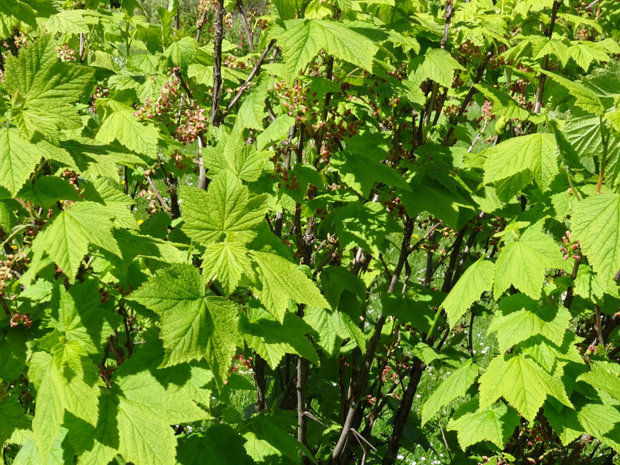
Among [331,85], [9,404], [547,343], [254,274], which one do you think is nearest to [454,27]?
A: [331,85]

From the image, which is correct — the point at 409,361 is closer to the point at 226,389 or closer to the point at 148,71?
the point at 226,389

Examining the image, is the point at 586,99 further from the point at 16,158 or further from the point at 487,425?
the point at 16,158

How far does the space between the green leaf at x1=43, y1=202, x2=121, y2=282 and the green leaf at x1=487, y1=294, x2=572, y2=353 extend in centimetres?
154

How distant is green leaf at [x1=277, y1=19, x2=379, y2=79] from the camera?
1958mm

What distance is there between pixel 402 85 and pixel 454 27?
42 centimetres

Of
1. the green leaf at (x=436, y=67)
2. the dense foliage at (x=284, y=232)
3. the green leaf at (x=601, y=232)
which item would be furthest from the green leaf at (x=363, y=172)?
the green leaf at (x=601, y=232)

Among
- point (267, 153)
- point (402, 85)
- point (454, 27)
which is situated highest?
point (454, 27)

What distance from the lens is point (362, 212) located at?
2525 mm

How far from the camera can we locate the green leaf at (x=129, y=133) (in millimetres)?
2354

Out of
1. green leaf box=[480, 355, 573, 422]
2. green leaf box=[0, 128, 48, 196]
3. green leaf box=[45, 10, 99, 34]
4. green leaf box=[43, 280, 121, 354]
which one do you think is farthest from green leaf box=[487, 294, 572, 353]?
green leaf box=[45, 10, 99, 34]

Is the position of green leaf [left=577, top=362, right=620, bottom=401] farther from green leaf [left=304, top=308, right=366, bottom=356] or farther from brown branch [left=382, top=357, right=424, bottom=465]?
brown branch [left=382, top=357, right=424, bottom=465]

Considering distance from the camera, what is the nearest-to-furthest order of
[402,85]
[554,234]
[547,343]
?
[547,343] < [402,85] < [554,234]

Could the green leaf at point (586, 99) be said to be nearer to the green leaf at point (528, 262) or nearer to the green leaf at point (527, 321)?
the green leaf at point (528, 262)

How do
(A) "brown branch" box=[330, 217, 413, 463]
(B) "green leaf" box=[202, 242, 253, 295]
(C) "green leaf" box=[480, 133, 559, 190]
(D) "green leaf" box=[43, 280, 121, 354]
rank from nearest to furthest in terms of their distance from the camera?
1. (B) "green leaf" box=[202, 242, 253, 295]
2. (D) "green leaf" box=[43, 280, 121, 354]
3. (C) "green leaf" box=[480, 133, 559, 190]
4. (A) "brown branch" box=[330, 217, 413, 463]
